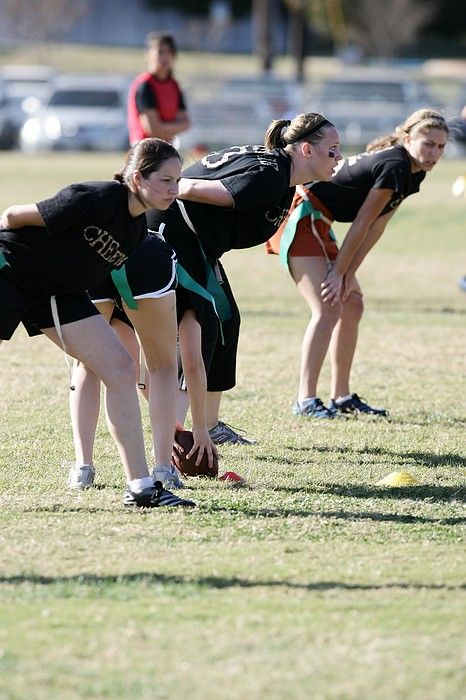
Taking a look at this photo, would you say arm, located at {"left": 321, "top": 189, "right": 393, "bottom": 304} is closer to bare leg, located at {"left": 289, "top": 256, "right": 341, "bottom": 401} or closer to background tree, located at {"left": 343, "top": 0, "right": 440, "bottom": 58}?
bare leg, located at {"left": 289, "top": 256, "right": 341, "bottom": 401}

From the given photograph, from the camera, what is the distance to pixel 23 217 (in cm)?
544

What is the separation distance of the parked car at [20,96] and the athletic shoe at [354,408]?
29.0m

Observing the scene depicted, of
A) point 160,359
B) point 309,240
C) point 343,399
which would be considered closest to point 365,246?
point 309,240

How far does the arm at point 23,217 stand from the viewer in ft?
17.8

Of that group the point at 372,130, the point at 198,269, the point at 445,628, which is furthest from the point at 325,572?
the point at 372,130

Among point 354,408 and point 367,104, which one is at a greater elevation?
point 367,104

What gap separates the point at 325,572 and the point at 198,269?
2.02 m

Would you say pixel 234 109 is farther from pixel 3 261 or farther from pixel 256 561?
pixel 256 561

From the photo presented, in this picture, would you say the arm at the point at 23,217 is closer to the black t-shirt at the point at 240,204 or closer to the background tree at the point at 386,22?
the black t-shirt at the point at 240,204

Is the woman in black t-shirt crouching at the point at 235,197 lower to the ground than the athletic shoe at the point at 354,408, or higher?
higher

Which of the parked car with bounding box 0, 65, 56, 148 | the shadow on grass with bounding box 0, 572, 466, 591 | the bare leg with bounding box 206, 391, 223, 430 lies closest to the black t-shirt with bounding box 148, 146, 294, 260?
the bare leg with bounding box 206, 391, 223, 430

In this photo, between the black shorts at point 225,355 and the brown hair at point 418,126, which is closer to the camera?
the black shorts at point 225,355

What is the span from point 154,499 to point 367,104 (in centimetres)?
3213

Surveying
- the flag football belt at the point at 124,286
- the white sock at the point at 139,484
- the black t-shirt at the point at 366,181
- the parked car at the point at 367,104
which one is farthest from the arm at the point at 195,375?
the parked car at the point at 367,104
